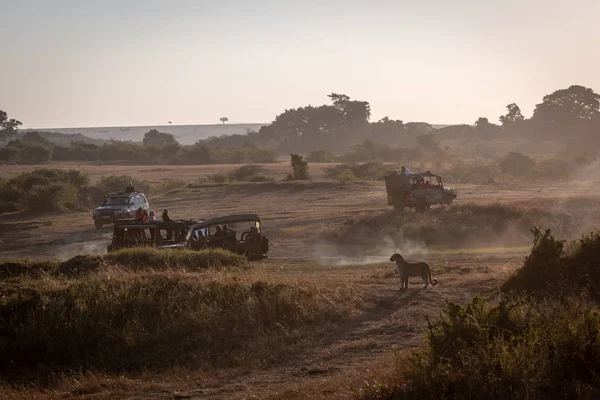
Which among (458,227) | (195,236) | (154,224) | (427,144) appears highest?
(427,144)

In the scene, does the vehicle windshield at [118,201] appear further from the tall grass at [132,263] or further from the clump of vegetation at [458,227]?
the tall grass at [132,263]

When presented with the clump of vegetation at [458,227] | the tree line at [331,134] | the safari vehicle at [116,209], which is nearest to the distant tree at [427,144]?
the tree line at [331,134]

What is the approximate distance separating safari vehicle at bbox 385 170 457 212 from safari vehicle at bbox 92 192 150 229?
486 inches

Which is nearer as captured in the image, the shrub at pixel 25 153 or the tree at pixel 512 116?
the shrub at pixel 25 153

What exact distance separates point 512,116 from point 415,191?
400ft

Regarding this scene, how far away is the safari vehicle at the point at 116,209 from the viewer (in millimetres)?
37628

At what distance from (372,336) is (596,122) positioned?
390ft

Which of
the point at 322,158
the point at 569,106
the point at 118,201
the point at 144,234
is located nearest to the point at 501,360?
the point at 144,234

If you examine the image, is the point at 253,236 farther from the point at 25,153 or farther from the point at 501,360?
the point at 25,153

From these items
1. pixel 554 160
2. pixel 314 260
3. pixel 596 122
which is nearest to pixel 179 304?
pixel 314 260

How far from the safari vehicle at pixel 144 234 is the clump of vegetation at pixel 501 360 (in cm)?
1422

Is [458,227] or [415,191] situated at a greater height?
[415,191]

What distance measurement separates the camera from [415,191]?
3688 centimetres

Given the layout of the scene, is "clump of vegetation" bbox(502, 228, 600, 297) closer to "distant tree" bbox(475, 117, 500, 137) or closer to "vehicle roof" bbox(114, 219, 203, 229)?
"vehicle roof" bbox(114, 219, 203, 229)
